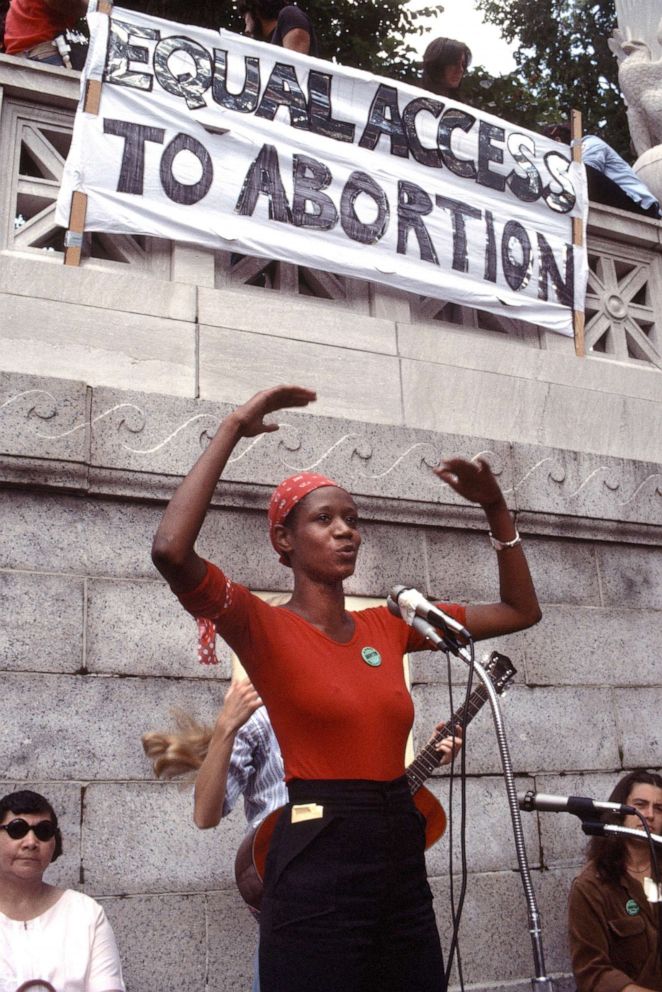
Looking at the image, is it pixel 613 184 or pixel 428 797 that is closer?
pixel 428 797

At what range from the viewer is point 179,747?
5.44 m

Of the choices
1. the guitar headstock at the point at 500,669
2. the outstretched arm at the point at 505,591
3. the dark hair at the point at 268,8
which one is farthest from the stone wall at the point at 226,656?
the dark hair at the point at 268,8

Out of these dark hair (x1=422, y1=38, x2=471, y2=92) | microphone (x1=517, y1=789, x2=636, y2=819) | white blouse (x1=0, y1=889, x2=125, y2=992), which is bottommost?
white blouse (x1=0, y1=889, x2=125, y2=992)

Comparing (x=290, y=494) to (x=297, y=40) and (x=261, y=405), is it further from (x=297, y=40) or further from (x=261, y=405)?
(x=297, y=40)

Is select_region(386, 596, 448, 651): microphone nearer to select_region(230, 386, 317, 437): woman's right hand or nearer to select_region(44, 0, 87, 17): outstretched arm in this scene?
select_region(230, 386, 317, 437): woman's right hand

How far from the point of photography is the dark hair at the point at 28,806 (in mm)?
4719

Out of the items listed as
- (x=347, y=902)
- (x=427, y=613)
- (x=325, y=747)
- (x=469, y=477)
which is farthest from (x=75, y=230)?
(x=347, y=902)

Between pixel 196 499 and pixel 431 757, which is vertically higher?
pixel 196 499

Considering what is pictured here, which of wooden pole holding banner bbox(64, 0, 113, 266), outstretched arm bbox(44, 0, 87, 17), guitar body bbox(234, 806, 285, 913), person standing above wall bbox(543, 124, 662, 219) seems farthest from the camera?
person standing above wall bbox(543, 124, 662, 219)

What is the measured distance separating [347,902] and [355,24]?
13651 mm

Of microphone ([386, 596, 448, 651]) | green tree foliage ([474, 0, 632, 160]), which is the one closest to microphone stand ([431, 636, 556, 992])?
microphone ([386, 596, 448, 651])

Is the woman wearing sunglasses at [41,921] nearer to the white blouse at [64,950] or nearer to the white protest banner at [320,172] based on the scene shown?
the white blouse at [64,950]

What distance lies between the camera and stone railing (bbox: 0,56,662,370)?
6.40 meters

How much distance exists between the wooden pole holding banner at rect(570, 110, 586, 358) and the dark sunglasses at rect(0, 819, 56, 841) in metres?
4.60
